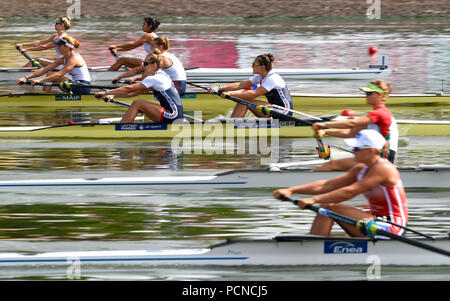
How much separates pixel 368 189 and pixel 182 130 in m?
6.44

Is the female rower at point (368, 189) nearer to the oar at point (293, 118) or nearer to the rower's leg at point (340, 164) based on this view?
the rower's leg at point (340, 164)

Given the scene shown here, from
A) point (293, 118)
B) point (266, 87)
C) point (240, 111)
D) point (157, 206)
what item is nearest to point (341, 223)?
point (157, 206)

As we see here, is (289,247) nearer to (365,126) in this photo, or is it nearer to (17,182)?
(365,126)

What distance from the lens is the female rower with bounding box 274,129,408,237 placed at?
23.2 feet

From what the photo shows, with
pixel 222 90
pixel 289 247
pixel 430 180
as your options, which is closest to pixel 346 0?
pixel 222 90

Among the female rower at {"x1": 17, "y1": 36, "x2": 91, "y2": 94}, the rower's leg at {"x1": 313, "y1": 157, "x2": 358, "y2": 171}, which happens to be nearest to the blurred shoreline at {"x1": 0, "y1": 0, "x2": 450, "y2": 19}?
the female rower at {"x1": 17, "y1": 36, "x2": 91, "y2": 94}

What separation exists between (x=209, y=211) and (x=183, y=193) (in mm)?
894

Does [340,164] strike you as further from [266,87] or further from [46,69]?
[46,69]

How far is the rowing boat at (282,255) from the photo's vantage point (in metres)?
7.36

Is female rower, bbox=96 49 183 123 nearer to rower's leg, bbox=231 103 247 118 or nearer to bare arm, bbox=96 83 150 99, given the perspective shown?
bare arm, bbox=96 83 150 99

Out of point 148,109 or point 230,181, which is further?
point 148,109

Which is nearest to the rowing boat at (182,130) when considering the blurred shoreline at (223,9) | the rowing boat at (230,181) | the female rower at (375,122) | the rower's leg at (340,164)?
the rowing boat at (230,181)

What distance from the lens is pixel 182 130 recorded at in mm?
13297
